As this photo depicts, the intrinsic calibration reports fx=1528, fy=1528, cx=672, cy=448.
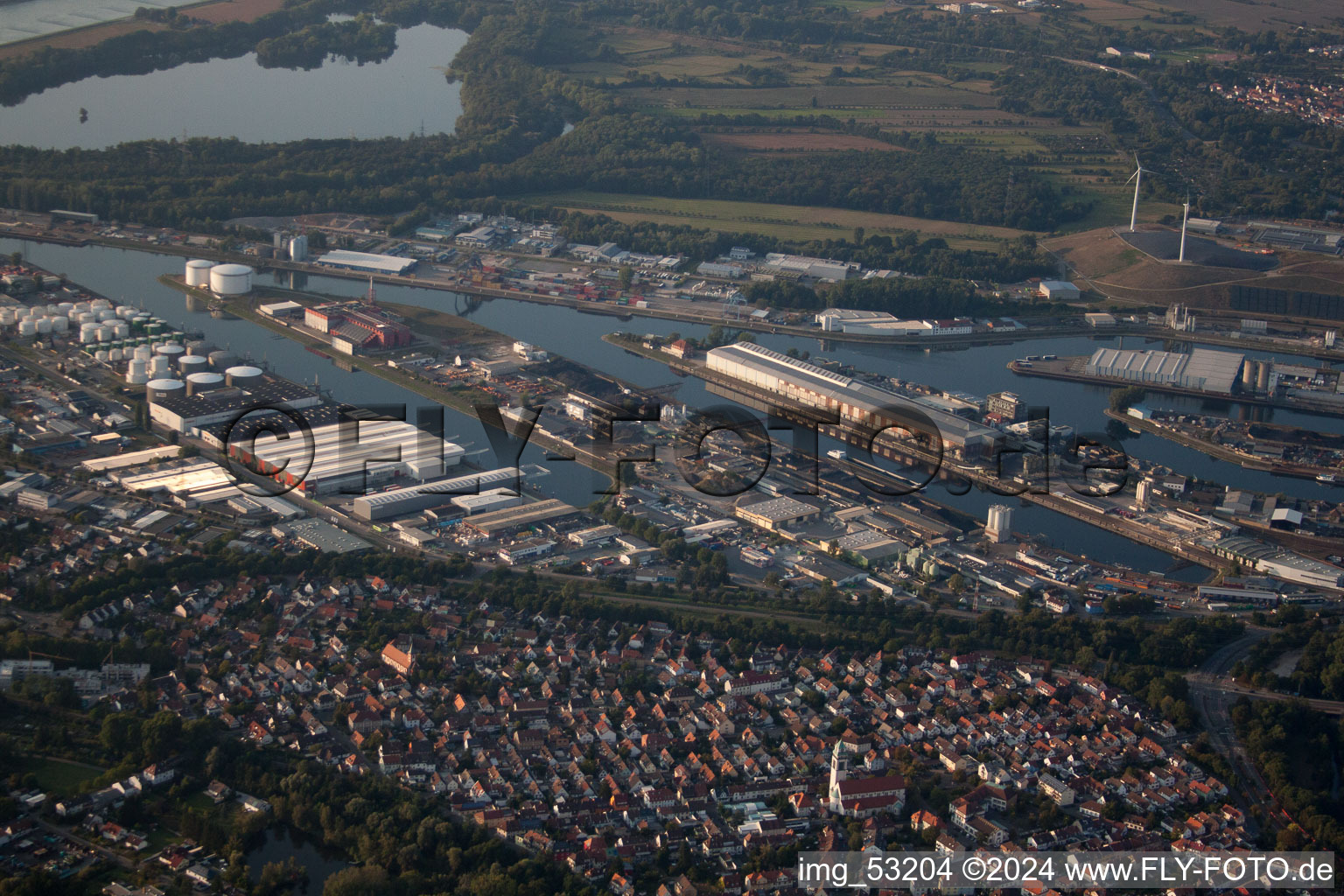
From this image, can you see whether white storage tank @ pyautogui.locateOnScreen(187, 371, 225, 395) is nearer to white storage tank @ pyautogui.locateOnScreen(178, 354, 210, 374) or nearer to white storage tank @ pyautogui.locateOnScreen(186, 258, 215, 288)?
white storage tank @ pyautogui.locateOnScreen(178, 354, 210, 374)

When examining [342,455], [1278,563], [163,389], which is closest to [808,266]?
[342,455]

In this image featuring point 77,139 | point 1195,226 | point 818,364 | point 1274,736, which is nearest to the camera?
point 1274,736

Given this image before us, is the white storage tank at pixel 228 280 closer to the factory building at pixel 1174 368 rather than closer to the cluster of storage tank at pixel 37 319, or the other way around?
the cluster of storage tank at pixel 37 319

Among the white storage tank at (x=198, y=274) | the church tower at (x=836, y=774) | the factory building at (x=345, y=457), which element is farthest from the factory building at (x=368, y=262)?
the church tower at (x=836, y=774)

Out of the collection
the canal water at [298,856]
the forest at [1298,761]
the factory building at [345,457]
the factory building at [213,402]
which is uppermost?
the factory building at [213,402]

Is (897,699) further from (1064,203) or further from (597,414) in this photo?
(1064,203)

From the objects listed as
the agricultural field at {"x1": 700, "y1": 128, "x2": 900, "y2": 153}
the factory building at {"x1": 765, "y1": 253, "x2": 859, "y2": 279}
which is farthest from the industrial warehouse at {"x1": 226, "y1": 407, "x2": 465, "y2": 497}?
the agricultural field at {"x1": 700, "y1": 128, "x2": 900, "y2": 153}

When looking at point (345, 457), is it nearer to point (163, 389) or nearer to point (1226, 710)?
point (163, 389)

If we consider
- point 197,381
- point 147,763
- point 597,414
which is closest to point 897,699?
point 147,763
